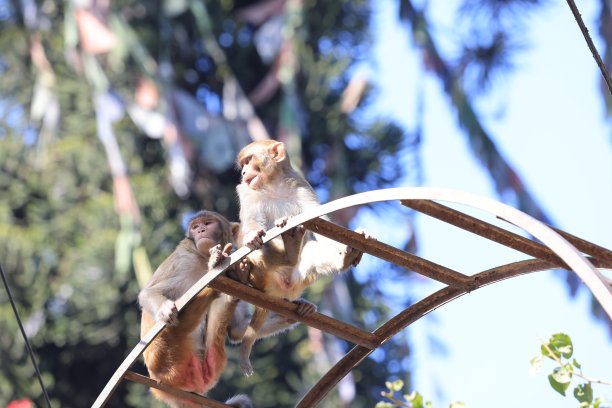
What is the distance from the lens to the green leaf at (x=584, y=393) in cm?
387

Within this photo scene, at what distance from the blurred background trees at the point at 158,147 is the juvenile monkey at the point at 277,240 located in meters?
8.15

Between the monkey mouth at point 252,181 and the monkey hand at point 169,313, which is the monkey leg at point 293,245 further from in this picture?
the monkey hand at point 169,313

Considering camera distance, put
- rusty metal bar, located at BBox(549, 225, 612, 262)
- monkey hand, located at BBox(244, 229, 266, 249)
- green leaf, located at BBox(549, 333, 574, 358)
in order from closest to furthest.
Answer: rusty metal bar, located at BBox(549, 225, 612, 262), green leaf, located at BBox(549, 333, 574, 358), monkey hand, located at BBox(244, 229, 266, 249)

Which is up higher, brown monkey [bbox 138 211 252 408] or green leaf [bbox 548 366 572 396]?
brown monkey [bbox 138 211 252 408]

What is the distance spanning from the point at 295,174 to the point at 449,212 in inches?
81.1

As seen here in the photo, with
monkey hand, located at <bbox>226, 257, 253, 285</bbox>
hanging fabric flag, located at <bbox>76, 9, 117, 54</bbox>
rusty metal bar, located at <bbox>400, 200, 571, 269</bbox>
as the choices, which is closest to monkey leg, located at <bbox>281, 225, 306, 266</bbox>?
monkey hand, located at <bbox>226, 257, 253, 285</bbox>

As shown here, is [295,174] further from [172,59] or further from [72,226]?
[172,59]

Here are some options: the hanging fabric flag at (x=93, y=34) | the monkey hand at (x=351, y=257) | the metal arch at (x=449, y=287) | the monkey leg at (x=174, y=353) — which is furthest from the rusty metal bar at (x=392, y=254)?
the hanging fabric flag at (x=93, y=34)

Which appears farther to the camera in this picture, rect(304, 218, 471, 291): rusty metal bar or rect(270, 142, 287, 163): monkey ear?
rect(270, 142, 287, 163): monkey ear

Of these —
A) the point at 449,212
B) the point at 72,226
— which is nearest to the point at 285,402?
the point at 72,226

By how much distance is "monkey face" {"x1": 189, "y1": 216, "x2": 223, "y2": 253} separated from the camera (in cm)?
578

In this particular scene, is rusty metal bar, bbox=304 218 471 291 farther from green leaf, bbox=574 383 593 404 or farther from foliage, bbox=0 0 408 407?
foliage, bbox=0 0 408 407

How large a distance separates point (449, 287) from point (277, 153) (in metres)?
1.66

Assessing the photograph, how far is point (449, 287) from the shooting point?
14.5 feet
